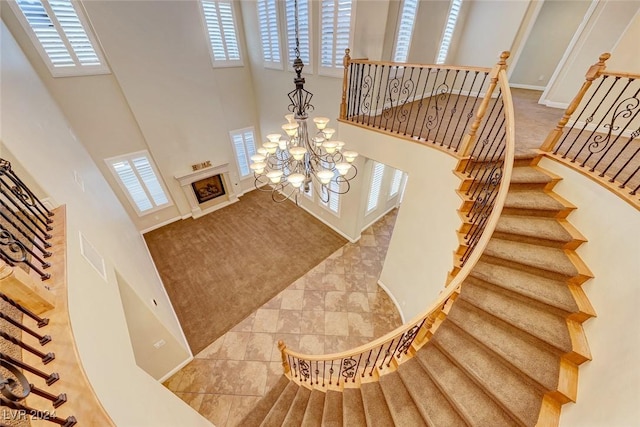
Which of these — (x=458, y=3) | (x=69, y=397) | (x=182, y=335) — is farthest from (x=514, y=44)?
(x=182, y=335)

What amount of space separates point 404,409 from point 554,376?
137 cm

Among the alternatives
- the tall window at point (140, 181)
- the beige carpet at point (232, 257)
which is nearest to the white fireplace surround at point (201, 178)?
the beige carpet at point (232, 257)

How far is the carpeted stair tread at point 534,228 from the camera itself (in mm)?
2525

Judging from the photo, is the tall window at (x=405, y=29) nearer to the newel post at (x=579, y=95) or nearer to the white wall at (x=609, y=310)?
the newel post at (x=579, y=95)

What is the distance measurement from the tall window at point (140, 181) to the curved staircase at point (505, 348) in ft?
19.1

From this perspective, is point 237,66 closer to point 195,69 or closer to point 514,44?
point 195,69

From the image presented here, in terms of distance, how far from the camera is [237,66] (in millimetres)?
6254

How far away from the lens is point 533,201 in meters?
2.77

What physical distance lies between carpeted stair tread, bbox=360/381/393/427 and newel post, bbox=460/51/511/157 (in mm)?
3046

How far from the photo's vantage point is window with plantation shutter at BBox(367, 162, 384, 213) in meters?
5.68

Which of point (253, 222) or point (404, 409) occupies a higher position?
point (404, 409)

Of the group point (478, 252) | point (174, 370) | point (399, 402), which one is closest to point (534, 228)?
point (478, 252)

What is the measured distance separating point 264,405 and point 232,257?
3187 millimetres

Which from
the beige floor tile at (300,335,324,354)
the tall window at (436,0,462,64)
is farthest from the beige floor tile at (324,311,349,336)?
the tall window at (436,0,462,64)
